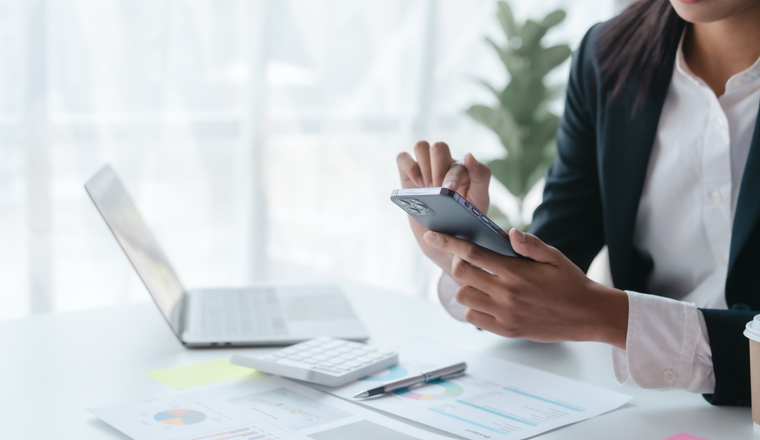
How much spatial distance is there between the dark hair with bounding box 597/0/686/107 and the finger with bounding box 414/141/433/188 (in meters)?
0.41

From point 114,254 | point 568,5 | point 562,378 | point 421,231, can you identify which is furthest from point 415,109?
point 562,378

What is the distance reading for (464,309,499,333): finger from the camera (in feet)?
2.62

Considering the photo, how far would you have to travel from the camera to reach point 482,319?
806mm

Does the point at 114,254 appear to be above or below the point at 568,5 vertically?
below

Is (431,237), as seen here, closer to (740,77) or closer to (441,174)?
(441,174)

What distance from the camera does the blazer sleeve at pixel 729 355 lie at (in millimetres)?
767

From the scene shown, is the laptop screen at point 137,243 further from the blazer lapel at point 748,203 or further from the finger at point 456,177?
the blazer lapel at point 748,203

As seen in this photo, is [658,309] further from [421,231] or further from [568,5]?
[568,5]

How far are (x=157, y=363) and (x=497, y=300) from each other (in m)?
0.47

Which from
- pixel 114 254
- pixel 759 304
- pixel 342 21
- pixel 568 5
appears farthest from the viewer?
pixel 568 5

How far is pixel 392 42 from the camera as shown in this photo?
262 cm

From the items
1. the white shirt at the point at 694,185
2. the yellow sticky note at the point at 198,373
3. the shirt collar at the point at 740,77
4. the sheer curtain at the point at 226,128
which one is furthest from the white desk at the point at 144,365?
the sheer curtain at the point at 226,128

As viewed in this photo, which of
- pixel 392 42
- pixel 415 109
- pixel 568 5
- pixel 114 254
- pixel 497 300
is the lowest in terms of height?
pixel 114 254

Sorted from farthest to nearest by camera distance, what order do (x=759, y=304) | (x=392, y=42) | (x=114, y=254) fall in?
(x=392, y=42) → (x=114, y=254) → (x=759, y=304)
